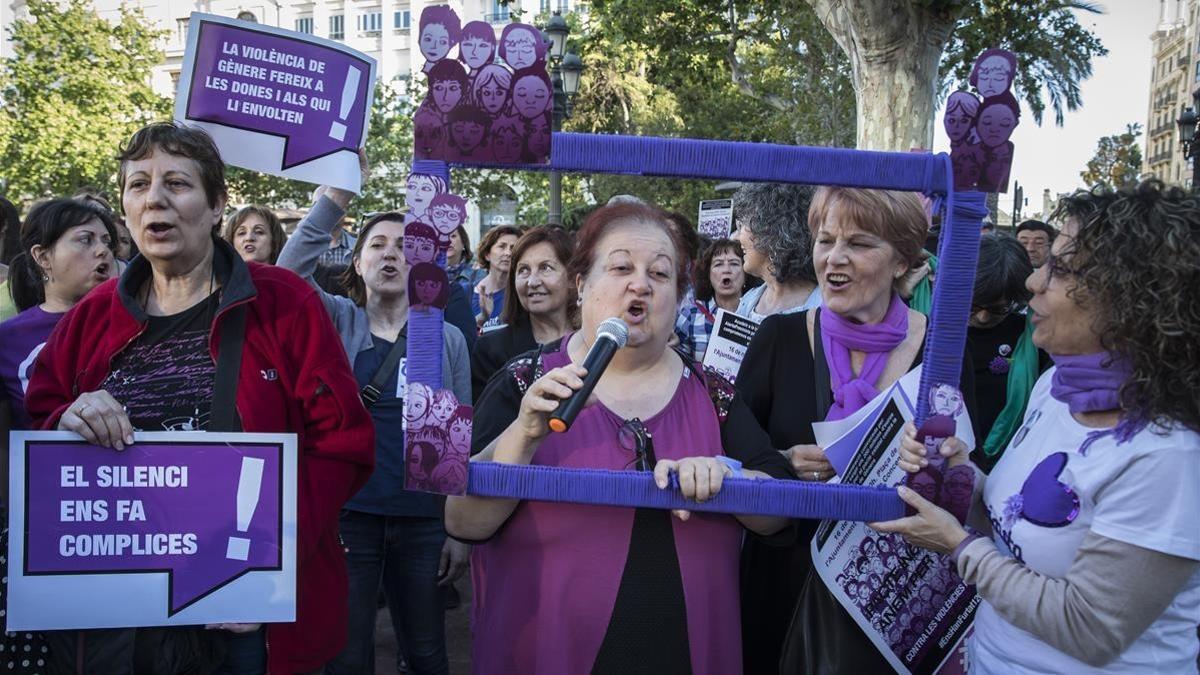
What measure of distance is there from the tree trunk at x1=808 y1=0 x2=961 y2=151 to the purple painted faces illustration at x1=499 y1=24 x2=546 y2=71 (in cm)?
870

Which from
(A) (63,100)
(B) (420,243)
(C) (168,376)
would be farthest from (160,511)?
(A) (63,100)

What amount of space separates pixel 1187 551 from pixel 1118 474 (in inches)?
6.6

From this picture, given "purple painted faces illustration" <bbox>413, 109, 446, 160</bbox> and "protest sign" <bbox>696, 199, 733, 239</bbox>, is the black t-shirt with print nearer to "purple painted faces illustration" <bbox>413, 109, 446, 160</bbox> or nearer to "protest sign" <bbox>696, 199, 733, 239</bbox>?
"purple painted faces illustration" <bbox>413, 109, 446, 160</bbox>

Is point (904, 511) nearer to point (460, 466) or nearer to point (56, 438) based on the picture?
point (460, 466)

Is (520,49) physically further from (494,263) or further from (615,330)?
(494,263)

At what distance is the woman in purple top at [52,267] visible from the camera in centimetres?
287

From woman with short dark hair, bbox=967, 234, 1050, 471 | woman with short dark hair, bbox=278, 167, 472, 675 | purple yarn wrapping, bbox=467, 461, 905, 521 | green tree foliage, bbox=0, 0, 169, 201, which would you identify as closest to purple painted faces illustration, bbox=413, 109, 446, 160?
purple yarn wrapping, bbox=467, 461, 905, 521

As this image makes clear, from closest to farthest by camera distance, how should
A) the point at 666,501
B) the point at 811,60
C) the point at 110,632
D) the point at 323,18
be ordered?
the point at 666,501 → the point at 110,632 → the point at 811,60 → the point at 323,18

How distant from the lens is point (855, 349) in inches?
93.7

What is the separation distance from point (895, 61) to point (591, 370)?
9.47m

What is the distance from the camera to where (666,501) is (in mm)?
1804

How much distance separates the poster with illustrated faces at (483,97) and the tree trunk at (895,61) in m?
8.71

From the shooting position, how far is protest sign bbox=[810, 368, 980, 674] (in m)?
2.04

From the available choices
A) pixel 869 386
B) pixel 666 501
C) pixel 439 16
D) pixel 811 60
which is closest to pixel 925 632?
pixel 869 386
